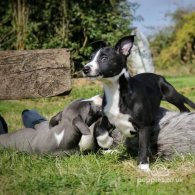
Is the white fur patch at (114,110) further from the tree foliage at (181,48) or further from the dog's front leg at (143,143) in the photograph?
the tree foliage at (181,48)

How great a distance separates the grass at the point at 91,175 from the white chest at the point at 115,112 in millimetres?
390

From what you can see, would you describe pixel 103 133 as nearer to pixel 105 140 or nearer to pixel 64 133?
pixel 105 140

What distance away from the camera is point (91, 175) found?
422 centimetres

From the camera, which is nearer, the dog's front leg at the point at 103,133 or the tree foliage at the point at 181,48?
the dog's front leg at the point at 103,133

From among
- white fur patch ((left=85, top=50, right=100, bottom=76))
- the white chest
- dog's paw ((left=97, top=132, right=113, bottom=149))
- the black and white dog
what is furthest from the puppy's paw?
white fur patch ((left=85, top=50, right=100, bottom=76))

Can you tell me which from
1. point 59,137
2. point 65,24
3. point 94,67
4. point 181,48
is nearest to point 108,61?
point 94,67

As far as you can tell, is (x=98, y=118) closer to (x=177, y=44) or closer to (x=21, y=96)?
(x=21, y=96)

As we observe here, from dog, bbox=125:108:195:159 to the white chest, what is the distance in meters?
0.38

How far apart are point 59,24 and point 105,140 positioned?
932 centimetres

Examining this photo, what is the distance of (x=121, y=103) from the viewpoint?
483 centimetres

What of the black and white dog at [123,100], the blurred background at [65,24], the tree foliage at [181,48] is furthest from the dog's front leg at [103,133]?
the tree foliage at [181,48]

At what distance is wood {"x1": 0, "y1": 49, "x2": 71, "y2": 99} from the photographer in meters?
5.34

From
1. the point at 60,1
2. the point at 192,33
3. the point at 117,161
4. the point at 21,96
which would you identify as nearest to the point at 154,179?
the point at 117,161

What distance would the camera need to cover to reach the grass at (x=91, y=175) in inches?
155
